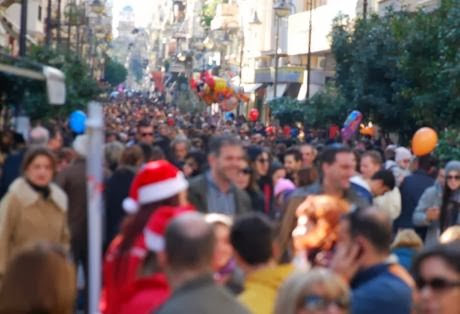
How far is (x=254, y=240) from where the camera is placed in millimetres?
6785

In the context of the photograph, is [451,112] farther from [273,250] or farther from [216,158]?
[273,250]

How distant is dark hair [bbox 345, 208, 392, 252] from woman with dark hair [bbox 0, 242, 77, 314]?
1812 mm

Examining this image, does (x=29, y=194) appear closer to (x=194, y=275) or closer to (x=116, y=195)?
(x=116, y=195)

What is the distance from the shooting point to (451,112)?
26.8 meters

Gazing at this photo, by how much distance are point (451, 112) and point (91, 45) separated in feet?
206

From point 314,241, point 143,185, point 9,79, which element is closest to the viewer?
point 143,185

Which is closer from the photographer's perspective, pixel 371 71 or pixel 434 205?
pixel 434 205

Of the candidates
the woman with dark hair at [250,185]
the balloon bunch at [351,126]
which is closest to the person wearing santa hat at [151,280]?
the woman with dark hair at [250,185]

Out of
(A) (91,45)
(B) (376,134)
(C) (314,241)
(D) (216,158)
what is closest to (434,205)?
(D) (216,158)

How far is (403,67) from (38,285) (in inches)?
970

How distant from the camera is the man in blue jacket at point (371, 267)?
6750 millimetres

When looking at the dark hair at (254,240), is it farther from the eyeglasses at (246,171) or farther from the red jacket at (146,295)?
the eyeglasses at (246,171)

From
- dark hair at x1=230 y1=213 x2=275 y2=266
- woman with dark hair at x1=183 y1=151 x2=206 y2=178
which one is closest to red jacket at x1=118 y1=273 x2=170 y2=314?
dark hair at x1=230 y1=213 x2=275 y2=266

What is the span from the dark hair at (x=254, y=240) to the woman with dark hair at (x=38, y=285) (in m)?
1.33
